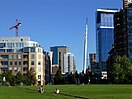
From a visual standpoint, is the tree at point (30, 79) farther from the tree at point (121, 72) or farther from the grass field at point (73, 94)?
the grass field at point (73, 94)

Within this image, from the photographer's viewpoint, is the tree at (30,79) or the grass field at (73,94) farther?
the tree at (30,79)

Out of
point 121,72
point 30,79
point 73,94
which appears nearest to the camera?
point 73,94

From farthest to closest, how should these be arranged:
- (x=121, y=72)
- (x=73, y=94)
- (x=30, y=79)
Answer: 1. (x=30, y=79)
2. (x=121, y=72)
3. (x=73, y=94)

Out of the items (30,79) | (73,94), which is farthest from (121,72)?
(73,94)

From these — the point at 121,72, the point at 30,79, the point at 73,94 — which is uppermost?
the point at 121,72

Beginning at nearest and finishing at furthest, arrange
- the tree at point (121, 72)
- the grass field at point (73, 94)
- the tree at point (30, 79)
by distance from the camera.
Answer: the grass field at point (73, 94) < the tree at point (121, 72) < the tree at point (30, 79)

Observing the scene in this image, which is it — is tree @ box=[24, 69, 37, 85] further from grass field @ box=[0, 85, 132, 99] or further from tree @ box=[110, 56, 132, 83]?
grass field @ box=[0, 85, 132, 99]

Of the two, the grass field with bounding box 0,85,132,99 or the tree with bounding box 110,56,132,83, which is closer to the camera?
the grass field with bounding box 0,85,132,99

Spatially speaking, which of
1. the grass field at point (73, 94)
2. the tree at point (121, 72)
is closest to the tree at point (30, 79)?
the tree at point (121, 72)

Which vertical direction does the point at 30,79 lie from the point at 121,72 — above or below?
below

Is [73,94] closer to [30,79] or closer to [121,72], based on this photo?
Answer: [121,72]

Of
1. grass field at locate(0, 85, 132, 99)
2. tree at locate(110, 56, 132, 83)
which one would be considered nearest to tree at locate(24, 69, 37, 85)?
tree at locate(110, 56, 132, 83)

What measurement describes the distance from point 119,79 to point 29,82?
52.8 metres

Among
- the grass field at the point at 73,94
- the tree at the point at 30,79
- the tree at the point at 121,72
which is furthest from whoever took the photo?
the tree at the point at 30,79
